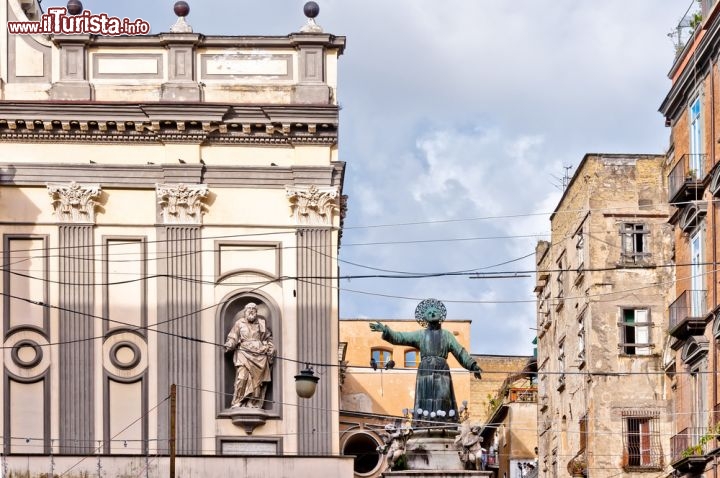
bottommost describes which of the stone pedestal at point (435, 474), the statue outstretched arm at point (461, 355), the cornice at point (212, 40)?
the stone pedestal at point (435, 474)

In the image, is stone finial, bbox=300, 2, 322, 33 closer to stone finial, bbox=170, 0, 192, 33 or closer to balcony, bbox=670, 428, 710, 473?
stone finial, bbox=170, 0, 192, 33

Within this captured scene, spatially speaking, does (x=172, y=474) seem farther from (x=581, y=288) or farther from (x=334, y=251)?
(x=581, y=288)

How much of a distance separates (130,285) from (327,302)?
4936 millimetres

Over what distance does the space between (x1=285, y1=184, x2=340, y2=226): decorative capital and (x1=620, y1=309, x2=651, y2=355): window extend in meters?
22.9

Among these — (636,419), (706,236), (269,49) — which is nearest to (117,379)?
(269,49)

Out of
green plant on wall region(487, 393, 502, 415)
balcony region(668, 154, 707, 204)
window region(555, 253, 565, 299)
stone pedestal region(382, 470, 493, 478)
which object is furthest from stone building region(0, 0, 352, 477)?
green plant on wall region(487, 393, 502, 415)

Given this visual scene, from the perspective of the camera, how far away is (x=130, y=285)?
5478cm

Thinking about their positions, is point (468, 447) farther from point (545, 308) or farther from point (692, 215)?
point (545, 308)

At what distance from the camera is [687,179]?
53.8 m

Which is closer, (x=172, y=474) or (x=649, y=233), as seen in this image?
(x=172, y=474)

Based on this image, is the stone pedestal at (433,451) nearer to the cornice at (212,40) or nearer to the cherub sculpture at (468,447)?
the cherub sculpture at (468,447)

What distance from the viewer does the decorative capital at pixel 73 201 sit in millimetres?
54875

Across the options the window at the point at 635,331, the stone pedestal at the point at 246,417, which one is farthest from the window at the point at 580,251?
the stone pedestal at the point at 246,417

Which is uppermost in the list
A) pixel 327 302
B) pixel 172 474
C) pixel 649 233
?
pixel 649 233
